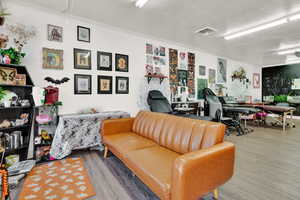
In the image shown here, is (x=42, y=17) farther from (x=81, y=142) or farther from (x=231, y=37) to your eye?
(x=231, y=37)

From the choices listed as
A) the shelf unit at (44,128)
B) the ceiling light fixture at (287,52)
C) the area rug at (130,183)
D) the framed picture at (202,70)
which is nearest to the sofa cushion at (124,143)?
the area rug at (130,183)

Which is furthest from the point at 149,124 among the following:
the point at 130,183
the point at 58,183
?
the point at 58,183

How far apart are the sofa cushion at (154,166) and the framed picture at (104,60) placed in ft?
7.84

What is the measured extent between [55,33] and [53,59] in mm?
543

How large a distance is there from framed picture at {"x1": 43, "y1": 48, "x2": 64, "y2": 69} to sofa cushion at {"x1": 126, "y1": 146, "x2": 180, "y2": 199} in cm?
242

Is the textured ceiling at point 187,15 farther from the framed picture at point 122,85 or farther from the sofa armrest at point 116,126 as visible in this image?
the sofa armrest at point 116,126

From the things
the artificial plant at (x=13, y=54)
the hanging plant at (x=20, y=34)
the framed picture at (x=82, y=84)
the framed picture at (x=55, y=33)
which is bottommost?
the framed picture at (x=82, y=84)

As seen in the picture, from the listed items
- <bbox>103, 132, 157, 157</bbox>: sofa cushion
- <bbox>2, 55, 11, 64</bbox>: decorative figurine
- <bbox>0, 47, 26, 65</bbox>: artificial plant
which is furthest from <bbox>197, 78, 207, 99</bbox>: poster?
<bbox>2, 55, 11, 64</bbox>: decorative figurine

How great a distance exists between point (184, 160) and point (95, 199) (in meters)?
1.20

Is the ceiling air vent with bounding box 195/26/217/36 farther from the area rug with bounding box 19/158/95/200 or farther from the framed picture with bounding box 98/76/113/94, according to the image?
the area rug with bounding box 19/158/95/200

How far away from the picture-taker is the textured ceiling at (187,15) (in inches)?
103

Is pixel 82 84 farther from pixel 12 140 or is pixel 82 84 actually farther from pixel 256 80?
pixel 256 80

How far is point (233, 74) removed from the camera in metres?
6.79

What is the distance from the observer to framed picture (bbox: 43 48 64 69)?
2.89m
